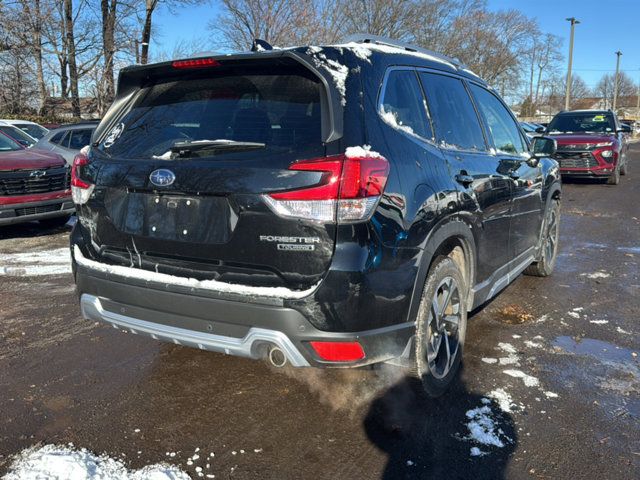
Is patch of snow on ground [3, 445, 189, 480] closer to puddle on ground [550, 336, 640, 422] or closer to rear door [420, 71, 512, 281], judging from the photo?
rear door [420, 71, 512, 281]

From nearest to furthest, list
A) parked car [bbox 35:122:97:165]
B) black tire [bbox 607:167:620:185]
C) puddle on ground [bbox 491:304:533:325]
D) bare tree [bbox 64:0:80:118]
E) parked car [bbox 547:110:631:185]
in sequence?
puddle on ground [bbox 491:304:533:325]
parked car [bbox 35:122:97:165]
parked car [bbox 547:110:631:185]
black tire [bbox 607:167:620:185]
bare tree [bbox 64:0:80:118]

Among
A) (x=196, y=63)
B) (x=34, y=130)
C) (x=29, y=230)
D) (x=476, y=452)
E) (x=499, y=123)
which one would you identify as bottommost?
(x=476, y=452)

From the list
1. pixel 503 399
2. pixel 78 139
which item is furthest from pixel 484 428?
pixel 78 139

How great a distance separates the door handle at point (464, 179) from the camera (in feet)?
10.7

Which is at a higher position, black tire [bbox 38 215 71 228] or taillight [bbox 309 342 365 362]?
taillight [bbox 309 342 365 362]

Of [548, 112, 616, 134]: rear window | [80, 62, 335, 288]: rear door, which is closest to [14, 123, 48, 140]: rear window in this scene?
[548, 112, 616, 134]: rear window

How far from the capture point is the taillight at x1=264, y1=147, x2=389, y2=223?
2.42m

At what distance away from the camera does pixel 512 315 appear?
4742 millimetres

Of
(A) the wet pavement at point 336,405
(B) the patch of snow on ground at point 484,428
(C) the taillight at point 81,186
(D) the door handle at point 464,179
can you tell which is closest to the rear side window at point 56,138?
(A) the wet pavement at point 336,405

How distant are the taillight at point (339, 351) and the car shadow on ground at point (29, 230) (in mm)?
7041

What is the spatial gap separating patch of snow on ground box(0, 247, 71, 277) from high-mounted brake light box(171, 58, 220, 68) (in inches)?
152

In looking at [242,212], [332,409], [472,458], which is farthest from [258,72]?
[472,458]

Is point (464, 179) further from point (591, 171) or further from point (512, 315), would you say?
point (591, 171)

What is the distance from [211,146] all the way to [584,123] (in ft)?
45.7
